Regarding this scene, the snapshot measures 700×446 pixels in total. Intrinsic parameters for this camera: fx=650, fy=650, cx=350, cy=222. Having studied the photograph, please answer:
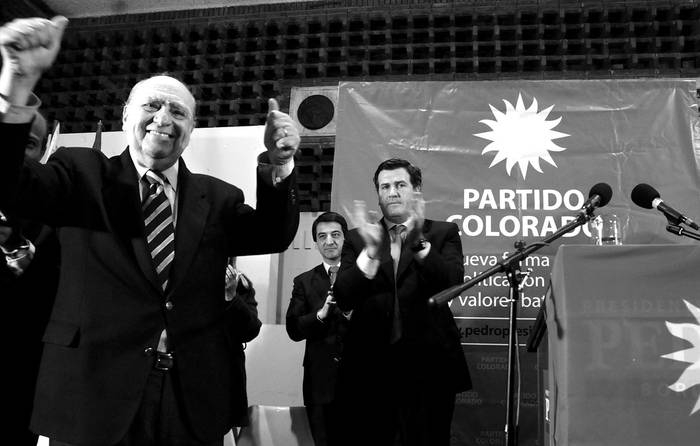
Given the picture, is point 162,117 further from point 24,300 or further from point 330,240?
point 330,240

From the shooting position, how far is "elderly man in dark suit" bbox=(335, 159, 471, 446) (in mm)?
2393

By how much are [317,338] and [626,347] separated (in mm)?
1418

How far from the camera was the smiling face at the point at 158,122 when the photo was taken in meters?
1.75

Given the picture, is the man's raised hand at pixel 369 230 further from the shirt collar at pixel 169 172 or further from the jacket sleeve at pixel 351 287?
the shirt collar at pixel 169 172

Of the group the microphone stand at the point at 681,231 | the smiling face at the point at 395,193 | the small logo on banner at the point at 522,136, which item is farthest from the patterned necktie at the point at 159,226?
the small logo on banner at the point at 522,136

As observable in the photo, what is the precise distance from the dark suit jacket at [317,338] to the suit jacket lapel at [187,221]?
1.33m

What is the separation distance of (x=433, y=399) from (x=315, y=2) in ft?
14.8

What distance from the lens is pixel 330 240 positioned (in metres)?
3.57

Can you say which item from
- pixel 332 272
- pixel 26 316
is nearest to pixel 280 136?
pixel 26 316

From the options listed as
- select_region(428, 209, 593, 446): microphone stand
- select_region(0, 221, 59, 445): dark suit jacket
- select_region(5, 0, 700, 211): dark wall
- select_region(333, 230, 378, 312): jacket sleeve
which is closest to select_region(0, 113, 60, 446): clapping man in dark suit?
select_region(0, 221, 59, 445): dark suit jacket

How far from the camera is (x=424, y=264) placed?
2.49 metres

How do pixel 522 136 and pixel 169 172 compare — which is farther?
pixel 522 136

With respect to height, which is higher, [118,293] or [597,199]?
[597,199]

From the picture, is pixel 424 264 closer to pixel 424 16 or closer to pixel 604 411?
pixel 604 411
